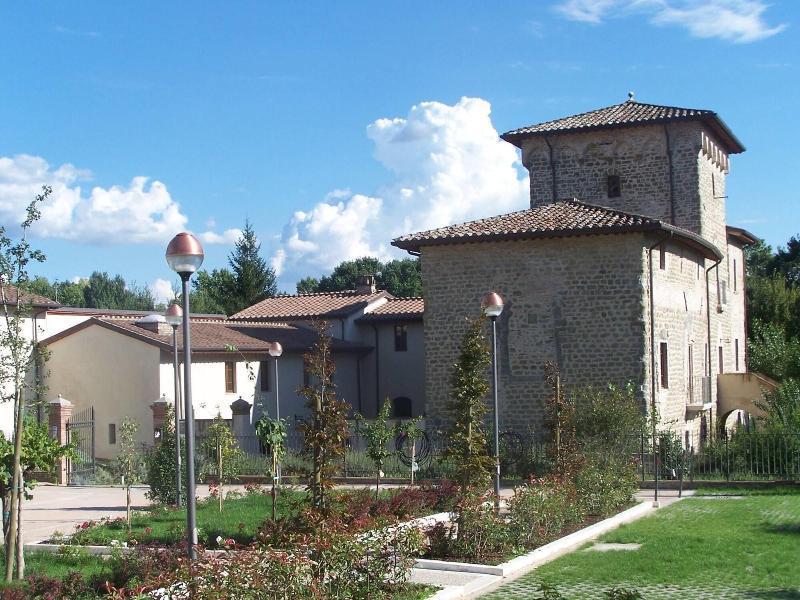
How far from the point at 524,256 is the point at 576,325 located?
90.6 inches

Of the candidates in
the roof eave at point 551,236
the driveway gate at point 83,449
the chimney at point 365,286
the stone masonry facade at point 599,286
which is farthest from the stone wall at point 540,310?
the chimney at point 365,286

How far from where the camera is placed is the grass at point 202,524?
1348cm

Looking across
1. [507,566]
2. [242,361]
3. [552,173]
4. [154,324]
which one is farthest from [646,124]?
[507,566]

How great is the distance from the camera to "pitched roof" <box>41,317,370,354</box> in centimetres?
2938

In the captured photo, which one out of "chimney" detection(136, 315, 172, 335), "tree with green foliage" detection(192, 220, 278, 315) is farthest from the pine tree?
"chimney" detection(136, 315, 172, 335)

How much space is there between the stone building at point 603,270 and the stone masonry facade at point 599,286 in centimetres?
3

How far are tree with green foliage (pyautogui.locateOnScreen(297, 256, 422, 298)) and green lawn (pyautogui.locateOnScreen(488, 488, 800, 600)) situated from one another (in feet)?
201

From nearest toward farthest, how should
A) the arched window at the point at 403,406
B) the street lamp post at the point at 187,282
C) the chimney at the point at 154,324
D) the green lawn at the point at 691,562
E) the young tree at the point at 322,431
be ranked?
the street lamp post at the point at 187,282, the young tree at the point at 322,431, the green lawn at the point at 691,562, the chimney at the point at 154,324, the arched window at the point at 403,406

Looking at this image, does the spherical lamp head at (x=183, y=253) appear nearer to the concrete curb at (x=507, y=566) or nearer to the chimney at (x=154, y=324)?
the concrete curb at (x=507, y=566)

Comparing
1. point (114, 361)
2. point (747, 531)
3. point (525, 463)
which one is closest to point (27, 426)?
point (747, 531)

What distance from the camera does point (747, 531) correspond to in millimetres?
14203

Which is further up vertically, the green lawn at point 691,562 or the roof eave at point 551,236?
the roof eave at point 551,236

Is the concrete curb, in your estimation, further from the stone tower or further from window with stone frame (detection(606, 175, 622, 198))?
window with stone frame (detection(606, 175, 622, 198))

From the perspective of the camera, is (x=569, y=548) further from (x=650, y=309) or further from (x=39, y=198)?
(x=650, y=309)
